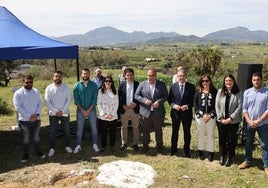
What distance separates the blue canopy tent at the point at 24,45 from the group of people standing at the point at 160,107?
804 millimetres

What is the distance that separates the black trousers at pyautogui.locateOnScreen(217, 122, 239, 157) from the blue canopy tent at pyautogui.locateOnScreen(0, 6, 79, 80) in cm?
375

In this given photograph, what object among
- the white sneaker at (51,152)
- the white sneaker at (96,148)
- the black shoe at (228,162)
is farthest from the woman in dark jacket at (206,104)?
the white sneaker at (51,152)

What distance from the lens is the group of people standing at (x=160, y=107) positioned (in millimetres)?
5980

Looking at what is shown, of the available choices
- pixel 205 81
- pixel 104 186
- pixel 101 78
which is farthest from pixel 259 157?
pixel 101 78

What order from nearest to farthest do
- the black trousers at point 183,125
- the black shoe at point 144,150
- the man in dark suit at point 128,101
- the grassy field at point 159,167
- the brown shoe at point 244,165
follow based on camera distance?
the grassy field at point 159,167
the brown shoe at point 244,165
the black trousers at point 183,125
the man in dark suit at point 128,101
the black shoe at point 144,150

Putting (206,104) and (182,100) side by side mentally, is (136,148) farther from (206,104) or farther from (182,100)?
(206,104)

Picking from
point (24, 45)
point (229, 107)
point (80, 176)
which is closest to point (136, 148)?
point (80, 176)

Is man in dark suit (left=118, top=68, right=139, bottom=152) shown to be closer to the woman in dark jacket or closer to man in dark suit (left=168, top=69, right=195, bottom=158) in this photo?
man in dark suit (left=168, top=69, right=195, bottom=158)

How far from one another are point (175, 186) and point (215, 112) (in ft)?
5.34

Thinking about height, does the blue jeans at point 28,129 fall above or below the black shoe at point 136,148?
above

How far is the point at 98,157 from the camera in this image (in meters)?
6.72

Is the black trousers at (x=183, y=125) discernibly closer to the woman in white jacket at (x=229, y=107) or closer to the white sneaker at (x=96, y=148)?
the woman in white jacket at (x=229, y=107)

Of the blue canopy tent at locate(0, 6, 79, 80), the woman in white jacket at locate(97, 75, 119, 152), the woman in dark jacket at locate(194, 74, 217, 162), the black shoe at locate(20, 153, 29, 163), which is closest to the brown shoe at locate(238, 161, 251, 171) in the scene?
the woman in dark jacket at locate(194, 74, 217, 162)

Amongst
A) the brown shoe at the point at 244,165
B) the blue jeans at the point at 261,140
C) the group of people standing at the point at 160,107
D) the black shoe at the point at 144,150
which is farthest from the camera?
the black shoe at the point at 144,150
